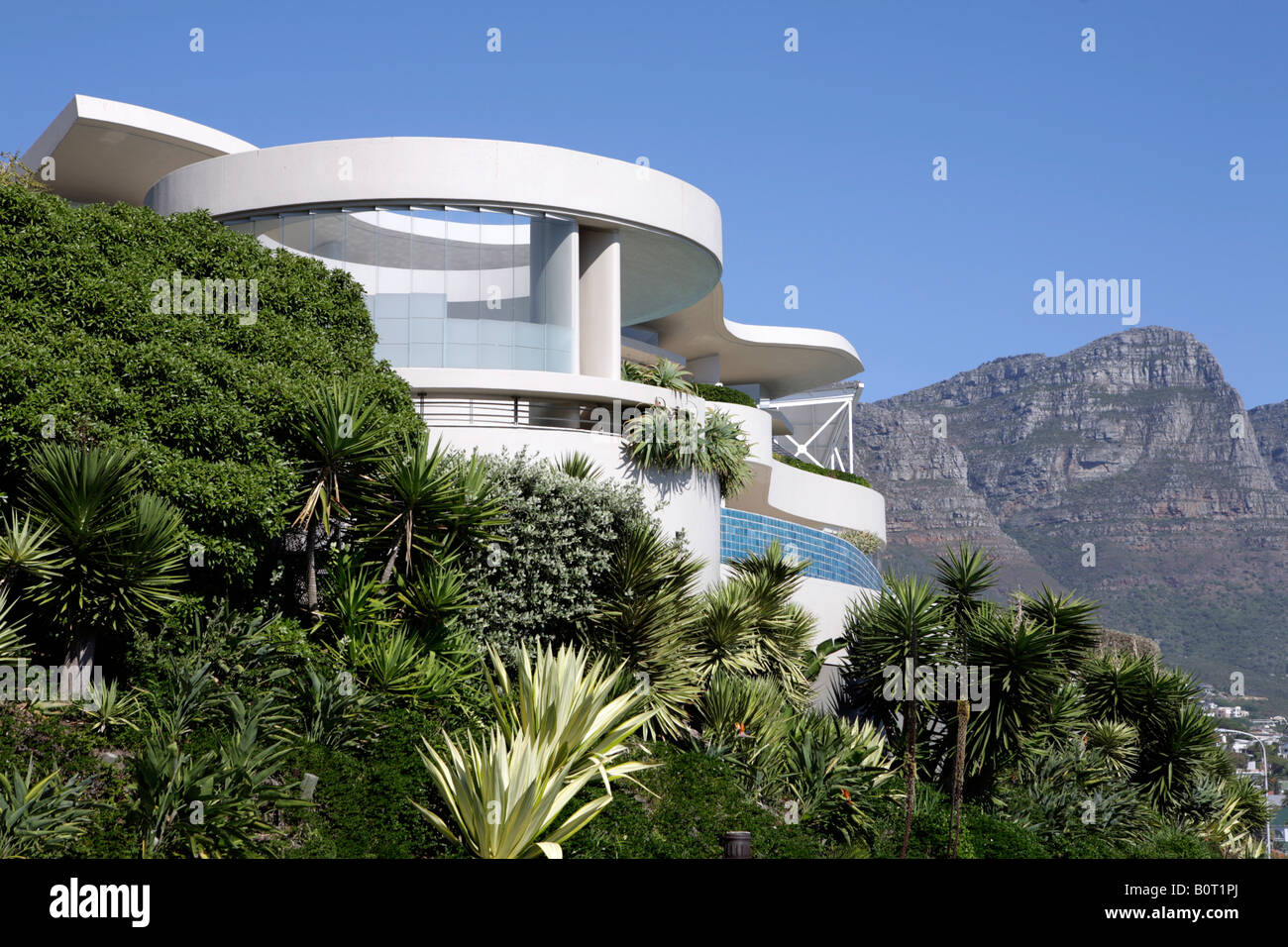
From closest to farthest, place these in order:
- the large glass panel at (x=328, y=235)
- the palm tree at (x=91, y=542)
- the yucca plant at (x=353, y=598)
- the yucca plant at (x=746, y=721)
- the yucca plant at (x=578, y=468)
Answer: the palm tree at (x=91, y=542) → the yucca plant at (x=353, y=598) → the yucca plant at (x=746, y=721) → the yucca plant at (x=578, y=468) → the large glass panel at (x=328, y=235)

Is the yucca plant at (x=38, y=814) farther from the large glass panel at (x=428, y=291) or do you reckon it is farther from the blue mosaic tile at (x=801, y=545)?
the blue mosaic tile at (x=801, y=545)

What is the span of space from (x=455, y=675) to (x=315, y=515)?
259cm

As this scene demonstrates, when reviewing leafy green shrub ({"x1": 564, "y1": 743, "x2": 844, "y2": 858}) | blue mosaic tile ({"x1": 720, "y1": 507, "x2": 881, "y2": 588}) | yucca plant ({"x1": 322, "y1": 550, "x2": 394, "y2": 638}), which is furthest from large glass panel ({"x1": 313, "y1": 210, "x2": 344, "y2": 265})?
leafy green shrub ({"x1": 564, "y1": 743, "x2": 844, "y2": 858})

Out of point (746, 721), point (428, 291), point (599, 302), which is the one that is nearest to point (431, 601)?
point (746, 721)

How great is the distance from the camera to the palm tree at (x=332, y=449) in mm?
15289

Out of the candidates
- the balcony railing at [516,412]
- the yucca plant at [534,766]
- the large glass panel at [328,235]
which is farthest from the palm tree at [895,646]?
the large glass panel at [328,235]

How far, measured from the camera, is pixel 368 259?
2105 cm

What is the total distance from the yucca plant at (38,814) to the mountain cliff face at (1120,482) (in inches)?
4154

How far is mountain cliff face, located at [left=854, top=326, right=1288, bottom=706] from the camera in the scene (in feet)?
399

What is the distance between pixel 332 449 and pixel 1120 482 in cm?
15061

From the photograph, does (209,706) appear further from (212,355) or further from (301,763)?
(212,355)

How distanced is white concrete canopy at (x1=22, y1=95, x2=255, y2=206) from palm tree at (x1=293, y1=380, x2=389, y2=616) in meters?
13.7

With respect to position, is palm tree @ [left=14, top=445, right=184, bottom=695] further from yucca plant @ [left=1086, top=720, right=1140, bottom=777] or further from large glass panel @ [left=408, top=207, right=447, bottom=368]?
yucca plant @ [left=1086, top=720, right=1140, bottom=777]

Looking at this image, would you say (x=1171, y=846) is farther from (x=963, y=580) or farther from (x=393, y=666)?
(x=393, y=666)
